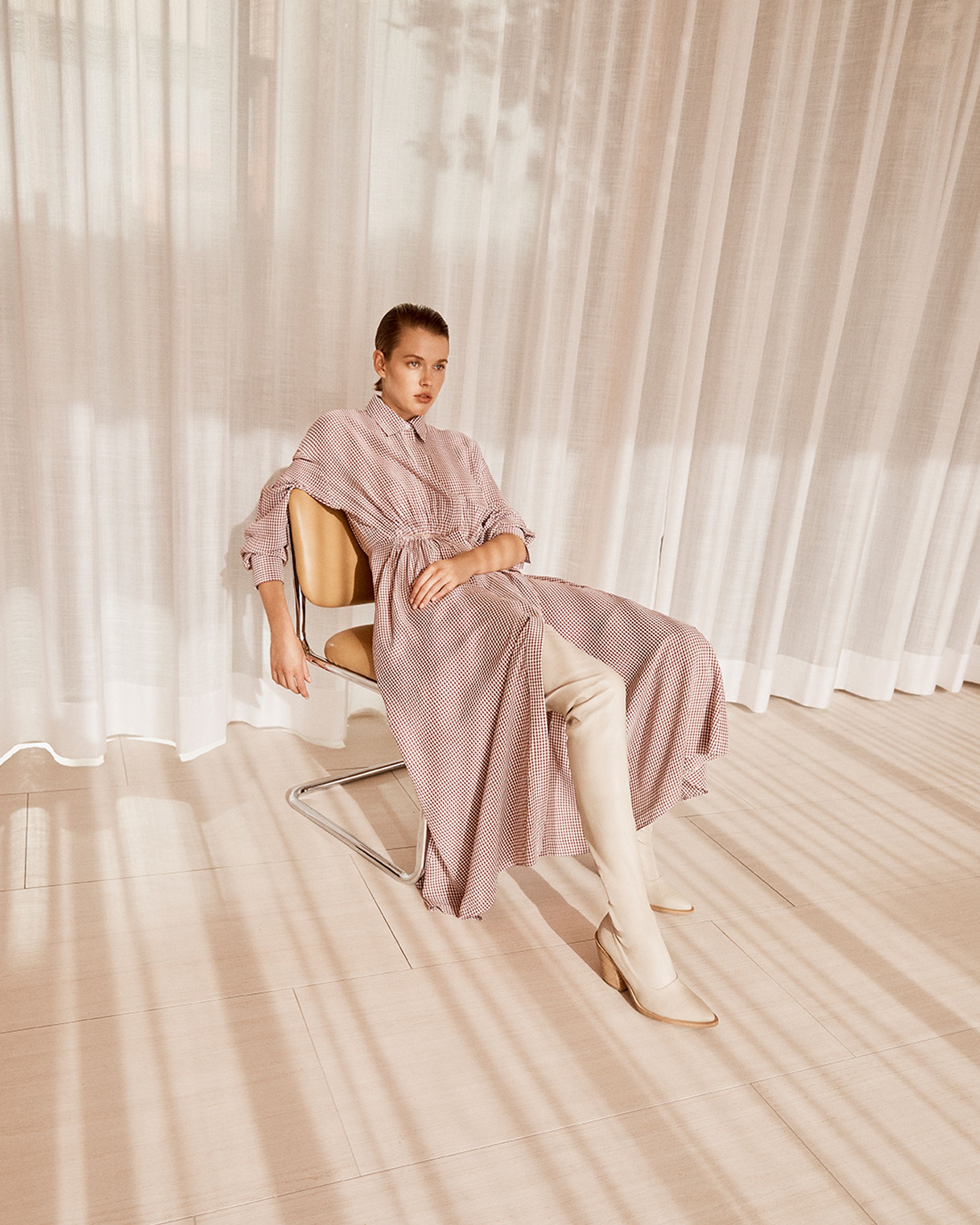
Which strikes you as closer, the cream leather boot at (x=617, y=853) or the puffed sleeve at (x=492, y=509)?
the cream leather boot at (x=617, y=853)

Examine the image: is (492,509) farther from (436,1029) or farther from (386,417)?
(436,1029)

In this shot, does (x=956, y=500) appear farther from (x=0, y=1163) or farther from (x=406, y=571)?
(x=0, y=1163)

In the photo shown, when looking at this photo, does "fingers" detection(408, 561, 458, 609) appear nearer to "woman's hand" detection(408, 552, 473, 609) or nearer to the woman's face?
"woman's hand" detection(408, 552, 473, 609)

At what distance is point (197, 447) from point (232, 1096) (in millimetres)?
1414

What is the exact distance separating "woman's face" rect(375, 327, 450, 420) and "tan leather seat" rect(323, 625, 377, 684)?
494mm

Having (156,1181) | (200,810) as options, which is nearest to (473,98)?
(200,810)

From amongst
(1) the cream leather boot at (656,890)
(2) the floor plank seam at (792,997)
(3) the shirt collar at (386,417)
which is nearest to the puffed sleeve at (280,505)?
(3) the shirt collar at (386,417)

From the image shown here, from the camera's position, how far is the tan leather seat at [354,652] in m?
1.86

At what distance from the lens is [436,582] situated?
1.79 metres

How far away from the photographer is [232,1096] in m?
1.31

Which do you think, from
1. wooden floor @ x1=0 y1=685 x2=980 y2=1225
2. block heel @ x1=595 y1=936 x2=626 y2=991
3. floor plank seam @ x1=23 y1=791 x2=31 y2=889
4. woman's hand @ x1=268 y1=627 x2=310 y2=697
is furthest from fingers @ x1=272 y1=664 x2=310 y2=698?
block heel @ x1=595 y1=936 x2=626 y2=991

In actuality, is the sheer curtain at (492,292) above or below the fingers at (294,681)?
above

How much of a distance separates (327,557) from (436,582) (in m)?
0.30

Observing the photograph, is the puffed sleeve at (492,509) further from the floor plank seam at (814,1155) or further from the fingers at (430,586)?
the floor plank seam at (814,1155)
